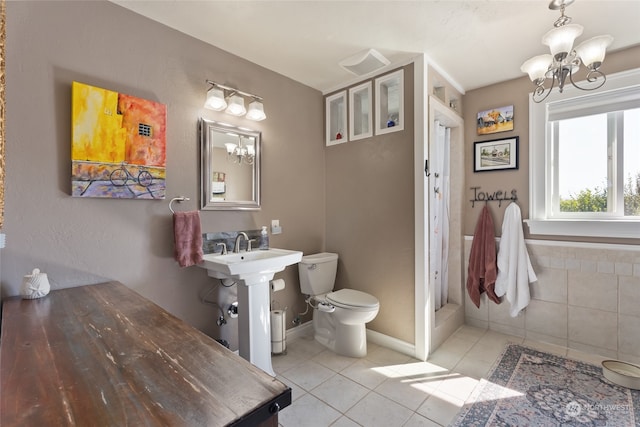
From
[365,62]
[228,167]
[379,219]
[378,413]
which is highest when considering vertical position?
[365,62]

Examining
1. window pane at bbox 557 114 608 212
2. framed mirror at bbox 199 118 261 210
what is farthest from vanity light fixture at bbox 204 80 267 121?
window pane at bbox 557 114 608 212

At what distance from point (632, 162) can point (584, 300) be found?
115cm

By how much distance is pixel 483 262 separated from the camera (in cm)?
271

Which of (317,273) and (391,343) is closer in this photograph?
(391,343)

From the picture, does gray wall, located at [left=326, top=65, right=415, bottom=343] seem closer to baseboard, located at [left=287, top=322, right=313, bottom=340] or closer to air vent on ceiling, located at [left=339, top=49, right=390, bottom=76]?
air vent on ceiling, located at [left=339, top=49, right=390, bottom=76]

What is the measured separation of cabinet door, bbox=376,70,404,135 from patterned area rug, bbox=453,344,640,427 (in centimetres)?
202

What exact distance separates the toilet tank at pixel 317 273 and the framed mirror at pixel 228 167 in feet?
2.25

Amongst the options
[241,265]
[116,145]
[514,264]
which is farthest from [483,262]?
[116,145]

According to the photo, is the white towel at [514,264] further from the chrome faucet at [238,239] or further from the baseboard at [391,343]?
the chrome faucet at [238,239]

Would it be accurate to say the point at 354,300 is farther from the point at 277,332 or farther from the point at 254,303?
the point at 254,303

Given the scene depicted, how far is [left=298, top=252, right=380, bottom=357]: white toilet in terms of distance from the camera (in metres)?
2.26

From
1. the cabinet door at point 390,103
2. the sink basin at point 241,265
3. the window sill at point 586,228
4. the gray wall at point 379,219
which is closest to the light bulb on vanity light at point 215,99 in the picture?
the sink basin at point 241,265

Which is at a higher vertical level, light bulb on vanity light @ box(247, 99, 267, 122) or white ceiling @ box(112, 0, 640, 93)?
white ceiling @ box(112, 0, 640, 93)

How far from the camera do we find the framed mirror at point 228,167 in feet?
6.77
